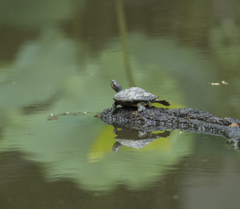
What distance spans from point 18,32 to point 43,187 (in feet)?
15.2

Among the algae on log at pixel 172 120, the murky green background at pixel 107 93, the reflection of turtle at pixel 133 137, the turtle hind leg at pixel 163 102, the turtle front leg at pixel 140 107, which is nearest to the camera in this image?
the murky green background at pixel 107 93

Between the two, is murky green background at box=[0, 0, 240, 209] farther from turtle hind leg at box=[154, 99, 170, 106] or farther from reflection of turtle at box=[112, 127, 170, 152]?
turtle hind leg at box=[154, 99, 170, 106]

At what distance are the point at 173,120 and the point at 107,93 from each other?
0.99 m

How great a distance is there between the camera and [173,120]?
2.82 meters

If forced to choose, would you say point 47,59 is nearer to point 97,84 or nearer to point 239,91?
point 97,84

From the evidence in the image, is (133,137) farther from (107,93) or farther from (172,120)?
(107,93)

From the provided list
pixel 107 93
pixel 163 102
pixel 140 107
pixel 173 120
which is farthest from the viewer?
pixel 107 93

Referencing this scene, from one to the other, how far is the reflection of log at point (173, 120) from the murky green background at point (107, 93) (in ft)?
0.40

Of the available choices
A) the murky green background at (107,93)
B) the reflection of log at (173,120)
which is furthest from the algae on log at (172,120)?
the murky green background at (107,93)

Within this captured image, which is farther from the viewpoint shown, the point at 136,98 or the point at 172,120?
the point at 136,98

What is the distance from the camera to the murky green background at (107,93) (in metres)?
1.74

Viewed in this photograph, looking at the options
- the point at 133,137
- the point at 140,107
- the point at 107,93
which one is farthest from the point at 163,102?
the point at 107,93

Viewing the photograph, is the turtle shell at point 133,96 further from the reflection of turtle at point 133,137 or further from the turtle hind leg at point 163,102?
the reflection of turtle at point 133,137

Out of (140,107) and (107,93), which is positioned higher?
(140,107)
